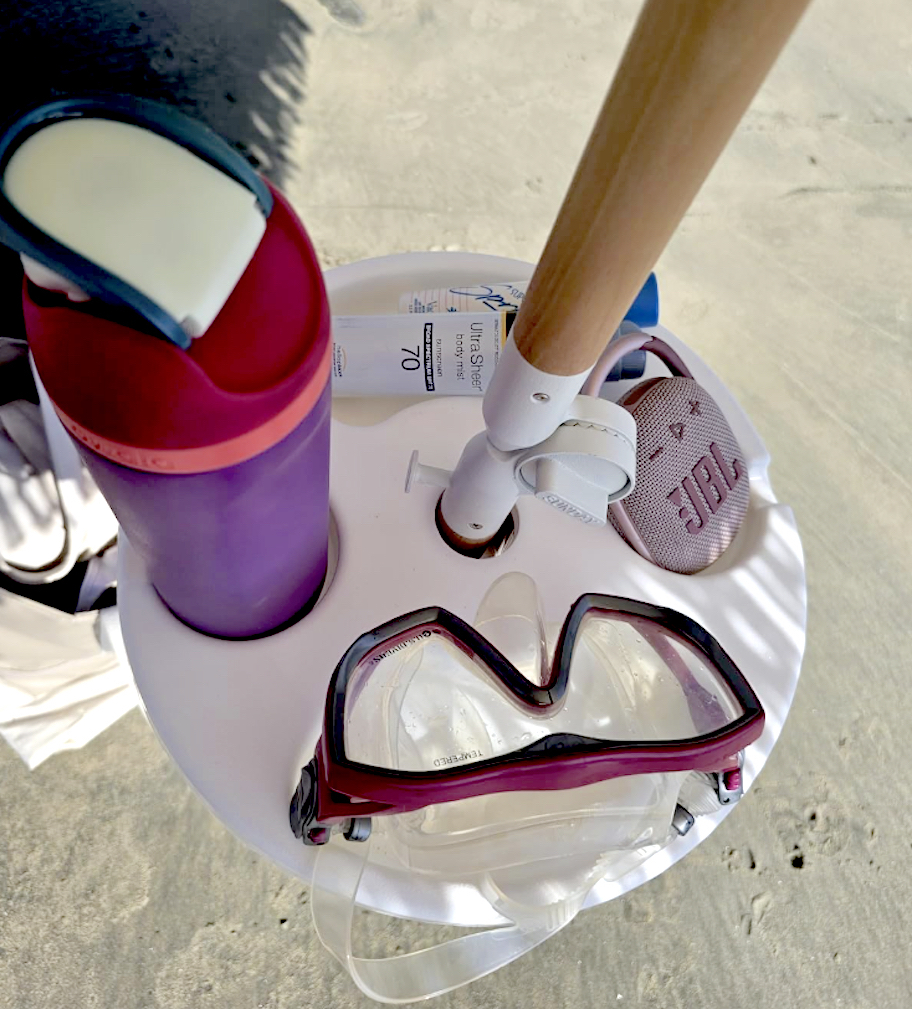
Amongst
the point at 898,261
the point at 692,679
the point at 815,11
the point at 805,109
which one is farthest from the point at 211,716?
the point at 815,11

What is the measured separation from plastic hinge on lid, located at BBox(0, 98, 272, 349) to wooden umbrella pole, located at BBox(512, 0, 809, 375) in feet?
0.30

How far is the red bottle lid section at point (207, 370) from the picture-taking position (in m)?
0.22

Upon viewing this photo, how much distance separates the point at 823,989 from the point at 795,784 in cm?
17

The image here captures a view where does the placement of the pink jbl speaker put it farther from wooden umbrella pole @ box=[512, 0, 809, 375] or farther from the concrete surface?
the concrete surface

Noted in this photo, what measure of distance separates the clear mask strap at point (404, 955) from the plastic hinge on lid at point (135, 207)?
25 cm

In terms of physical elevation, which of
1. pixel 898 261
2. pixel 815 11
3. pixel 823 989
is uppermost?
pixel 815 11

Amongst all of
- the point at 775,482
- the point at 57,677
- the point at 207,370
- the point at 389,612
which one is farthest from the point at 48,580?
the point at 775,482

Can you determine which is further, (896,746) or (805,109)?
(805,109)

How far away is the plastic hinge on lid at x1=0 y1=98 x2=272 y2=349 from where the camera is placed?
207 millimetres

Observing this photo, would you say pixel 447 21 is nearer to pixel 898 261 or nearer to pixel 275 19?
pixel 275 19

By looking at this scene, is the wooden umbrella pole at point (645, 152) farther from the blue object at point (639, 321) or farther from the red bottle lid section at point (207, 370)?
the blue object at point (639, 321)

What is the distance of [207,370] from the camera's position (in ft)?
0.75

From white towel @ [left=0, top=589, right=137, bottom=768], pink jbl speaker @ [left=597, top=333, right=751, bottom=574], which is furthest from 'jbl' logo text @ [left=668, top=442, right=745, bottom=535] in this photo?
white towel @ [left=0, top=589, right=137, bottom=768]

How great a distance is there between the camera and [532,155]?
1068mm
